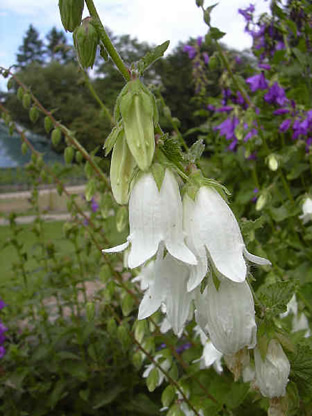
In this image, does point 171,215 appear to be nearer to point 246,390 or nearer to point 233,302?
point 233,302

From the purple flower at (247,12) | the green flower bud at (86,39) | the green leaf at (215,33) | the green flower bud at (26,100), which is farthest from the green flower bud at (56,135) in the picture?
the purple flower at (247,12)

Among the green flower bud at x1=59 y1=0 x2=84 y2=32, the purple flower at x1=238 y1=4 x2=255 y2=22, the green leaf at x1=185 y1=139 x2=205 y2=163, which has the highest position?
the purple flower at x1=238 y1=4 x2=255 y2=22

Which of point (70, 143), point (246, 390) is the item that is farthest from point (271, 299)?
point (70, 143)

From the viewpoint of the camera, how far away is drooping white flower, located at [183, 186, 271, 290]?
442 mm

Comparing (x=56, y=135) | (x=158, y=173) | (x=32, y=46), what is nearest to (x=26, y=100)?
(x=56, y=135)

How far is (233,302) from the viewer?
0.44 meters

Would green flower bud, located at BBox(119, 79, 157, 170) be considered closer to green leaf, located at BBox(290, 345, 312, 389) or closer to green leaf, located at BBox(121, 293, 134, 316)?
green leaf, located at BBox(290, 345, 312, 389)

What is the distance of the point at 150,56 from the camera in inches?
18.6

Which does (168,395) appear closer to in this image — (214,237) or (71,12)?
(214,237)

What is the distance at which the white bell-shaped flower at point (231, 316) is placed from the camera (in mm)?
436

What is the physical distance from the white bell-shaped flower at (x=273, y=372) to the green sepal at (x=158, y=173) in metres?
0.25

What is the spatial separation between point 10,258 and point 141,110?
4.17 m

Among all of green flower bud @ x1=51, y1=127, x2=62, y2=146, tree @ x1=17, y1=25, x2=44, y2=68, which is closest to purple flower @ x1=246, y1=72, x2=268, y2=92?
green flower bud @ x1=51, y1=127, x2=62, y2=146

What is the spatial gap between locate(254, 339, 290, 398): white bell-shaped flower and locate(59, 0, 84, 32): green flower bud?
448 millimetres
